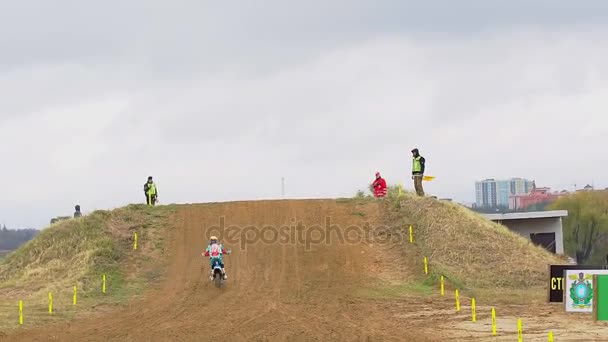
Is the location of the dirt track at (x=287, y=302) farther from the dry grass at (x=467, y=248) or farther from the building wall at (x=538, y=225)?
the building wall at (x=538, y=225)

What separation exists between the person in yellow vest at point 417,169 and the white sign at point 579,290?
14441 mm

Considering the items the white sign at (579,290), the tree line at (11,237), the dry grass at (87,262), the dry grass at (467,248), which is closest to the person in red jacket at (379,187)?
the dry grass at (467,248)

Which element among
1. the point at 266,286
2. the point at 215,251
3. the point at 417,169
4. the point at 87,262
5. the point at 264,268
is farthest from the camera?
the point at 417,169

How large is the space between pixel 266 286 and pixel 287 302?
3353 mm

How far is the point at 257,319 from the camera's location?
2245cm

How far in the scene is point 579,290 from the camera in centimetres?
2298

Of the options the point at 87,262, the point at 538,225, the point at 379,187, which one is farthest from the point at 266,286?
the point at 538,225

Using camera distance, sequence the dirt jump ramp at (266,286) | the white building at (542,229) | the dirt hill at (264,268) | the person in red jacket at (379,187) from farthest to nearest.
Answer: the white building at (542,229), the person in red jacket at (379,187), the dirt hill at (264,268), the dirt jump ramp at (266,286)

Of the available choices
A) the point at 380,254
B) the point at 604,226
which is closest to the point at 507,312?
the point at 380,254

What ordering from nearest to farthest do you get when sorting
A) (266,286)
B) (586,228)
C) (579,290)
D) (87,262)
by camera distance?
(579,290) < (266,286) < (87,262) < (586,228)

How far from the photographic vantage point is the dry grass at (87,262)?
28981 mm

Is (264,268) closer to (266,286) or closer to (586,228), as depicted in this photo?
(266,286)

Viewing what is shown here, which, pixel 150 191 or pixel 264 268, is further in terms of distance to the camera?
pixel 150 191

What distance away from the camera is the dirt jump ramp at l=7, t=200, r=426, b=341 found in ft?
67.9
